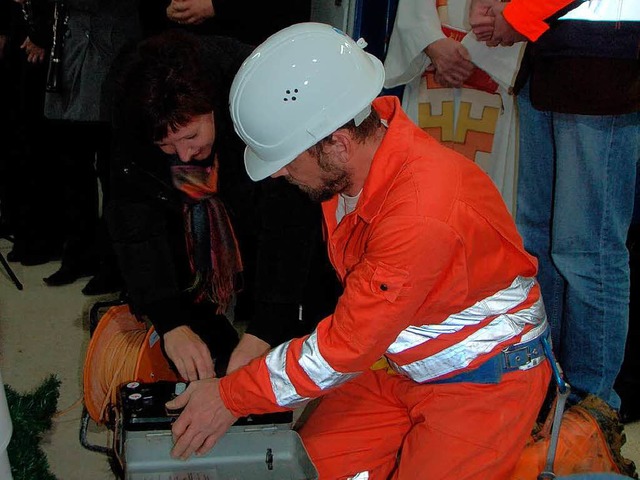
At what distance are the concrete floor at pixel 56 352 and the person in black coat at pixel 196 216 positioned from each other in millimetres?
481

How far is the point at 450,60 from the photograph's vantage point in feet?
6.64

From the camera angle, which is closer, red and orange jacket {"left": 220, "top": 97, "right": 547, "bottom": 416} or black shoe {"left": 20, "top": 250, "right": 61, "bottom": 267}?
red and orange jacket {"left": 220, "top": 97, "right": 547, "bottom": 416}

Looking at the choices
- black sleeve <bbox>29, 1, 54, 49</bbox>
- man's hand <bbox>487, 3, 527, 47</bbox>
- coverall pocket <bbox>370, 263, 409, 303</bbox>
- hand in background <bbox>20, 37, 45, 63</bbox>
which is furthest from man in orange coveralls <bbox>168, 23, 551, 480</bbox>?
hand in background <bbox>20, 37, 45, 63</bbox>

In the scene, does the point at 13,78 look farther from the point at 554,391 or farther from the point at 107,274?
the point at 554,391

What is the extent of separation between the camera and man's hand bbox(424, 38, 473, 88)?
6.60 feet

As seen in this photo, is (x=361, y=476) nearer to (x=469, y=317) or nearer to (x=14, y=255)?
(x=469, y=317)

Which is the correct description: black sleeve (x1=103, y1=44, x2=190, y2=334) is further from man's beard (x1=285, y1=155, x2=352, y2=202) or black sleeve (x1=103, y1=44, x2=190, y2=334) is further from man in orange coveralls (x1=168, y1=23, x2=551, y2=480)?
man's beard (x1=285, y1=155, x2=352, y2=202)

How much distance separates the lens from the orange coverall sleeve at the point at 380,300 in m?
1.15

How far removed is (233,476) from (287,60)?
77cm

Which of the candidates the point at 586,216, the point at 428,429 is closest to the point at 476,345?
the point at 428,429

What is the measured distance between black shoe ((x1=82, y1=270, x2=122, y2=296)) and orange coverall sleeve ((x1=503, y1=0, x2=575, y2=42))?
1.76 m

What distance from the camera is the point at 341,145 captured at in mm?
1268

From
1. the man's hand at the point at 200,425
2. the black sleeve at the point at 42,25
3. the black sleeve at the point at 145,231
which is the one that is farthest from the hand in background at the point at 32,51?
the man's hand at the point at 200,425

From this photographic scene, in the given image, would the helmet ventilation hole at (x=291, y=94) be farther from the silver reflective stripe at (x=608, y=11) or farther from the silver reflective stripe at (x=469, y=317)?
the silver reflective stripe at (x=608, y=11)
